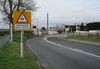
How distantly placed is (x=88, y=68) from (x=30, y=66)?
2.80 m

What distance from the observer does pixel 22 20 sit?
17922 mm

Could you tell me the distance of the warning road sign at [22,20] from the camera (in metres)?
17.8

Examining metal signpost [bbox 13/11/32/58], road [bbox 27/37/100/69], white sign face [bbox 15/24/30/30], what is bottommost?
road [bbox 27/37/100/69]

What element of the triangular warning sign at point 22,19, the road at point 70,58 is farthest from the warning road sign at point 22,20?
the road at point 70,58

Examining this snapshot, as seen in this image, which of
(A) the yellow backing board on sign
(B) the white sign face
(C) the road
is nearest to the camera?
(C) the road

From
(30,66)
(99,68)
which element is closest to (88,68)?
(99,68)

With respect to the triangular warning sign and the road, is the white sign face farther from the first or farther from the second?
the road

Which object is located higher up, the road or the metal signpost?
the metal signpost

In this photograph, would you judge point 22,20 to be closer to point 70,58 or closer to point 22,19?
point 22,19

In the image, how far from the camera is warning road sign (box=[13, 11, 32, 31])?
17.8m

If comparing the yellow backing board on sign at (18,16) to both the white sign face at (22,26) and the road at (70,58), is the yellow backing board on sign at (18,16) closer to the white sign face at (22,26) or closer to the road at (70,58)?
the white sign face at (22,26)

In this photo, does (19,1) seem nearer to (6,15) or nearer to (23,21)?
(6,15)

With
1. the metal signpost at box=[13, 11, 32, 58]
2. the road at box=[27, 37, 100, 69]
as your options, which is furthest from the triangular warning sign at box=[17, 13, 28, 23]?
the road at box=[27, 37, 100, 69]

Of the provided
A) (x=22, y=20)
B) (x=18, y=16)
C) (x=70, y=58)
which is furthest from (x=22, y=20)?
(x=70, y=58)
